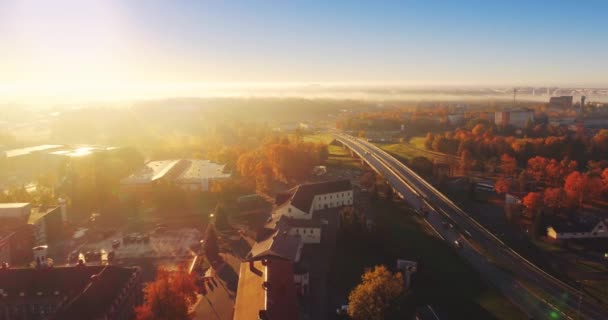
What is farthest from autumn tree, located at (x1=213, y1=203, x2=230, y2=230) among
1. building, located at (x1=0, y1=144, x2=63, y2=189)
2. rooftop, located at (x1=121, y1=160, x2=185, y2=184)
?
building, located at (x1=0, y1=144, x2=63, y2=189)

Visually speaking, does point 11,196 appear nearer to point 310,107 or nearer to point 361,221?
point 361,221

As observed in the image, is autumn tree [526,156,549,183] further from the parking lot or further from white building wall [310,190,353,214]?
the parking lot

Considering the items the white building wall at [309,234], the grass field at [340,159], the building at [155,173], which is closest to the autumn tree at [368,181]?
the grass field at [340,159]

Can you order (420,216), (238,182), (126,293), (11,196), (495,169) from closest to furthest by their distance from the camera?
1. (126,293)
2. (420,216)
3. (11,196)
4. (238,182)
5. (495,169)

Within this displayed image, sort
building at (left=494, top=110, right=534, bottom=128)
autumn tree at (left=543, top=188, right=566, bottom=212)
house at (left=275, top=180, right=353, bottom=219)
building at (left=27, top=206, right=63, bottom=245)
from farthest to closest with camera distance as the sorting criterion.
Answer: building at (left=494, top=110, right=534, bottom=128) → autumn tree at (left=543, top=188, right=566, bottom=212) → house at (left=275, top=180, right=353, bottom=219) → building at (left=27, top=206, right=63, bottom=245)

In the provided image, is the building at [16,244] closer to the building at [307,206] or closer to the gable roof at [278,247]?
the gable roof at [278,247]

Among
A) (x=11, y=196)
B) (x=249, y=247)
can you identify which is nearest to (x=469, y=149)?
(x=249, y=247)
